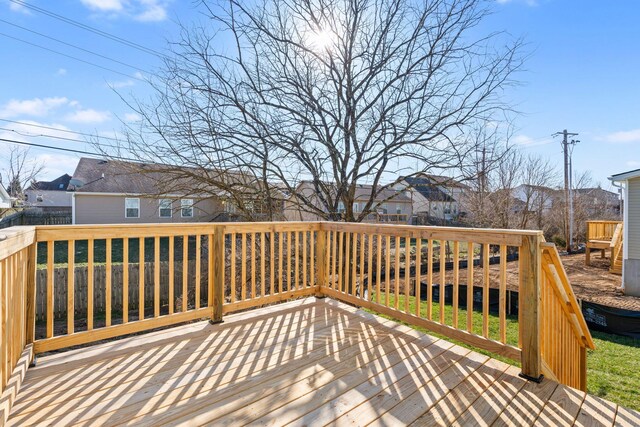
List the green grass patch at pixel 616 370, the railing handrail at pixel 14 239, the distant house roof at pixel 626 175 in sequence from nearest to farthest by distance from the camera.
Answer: the railing handrail at pixel 14 239 < the green grass patch at pixel 616 370 < the distant house roof at pixel 626 175

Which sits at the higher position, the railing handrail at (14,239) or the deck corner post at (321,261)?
the railing handrail at (14,239)

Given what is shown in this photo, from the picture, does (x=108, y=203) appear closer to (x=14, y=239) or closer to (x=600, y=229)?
(x=14, y=239)

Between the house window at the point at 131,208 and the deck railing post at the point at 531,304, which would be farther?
the house window at the point at 131,208

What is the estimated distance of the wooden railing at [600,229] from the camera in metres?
12.9

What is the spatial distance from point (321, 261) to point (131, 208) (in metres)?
15.1

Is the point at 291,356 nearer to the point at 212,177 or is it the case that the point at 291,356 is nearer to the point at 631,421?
the point at 631,421

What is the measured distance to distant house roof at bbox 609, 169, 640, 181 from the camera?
8.95 m

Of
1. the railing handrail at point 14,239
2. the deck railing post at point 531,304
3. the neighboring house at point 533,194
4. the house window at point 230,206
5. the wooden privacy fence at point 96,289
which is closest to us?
the railing handrail at point 14,239

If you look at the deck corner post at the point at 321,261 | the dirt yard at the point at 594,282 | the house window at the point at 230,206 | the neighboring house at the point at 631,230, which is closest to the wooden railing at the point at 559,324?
the deck corner post at the point at 321,261

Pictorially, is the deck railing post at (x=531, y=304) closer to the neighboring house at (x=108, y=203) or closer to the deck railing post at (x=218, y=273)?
the deck railing post at (x=218, y=273)

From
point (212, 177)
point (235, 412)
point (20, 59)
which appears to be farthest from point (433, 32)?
point (20, 59)

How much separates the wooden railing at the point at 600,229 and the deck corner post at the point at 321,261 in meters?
13.6

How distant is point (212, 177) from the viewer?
596 centimetres

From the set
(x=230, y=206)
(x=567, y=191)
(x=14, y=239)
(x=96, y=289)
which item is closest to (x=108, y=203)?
(x=96, y=289)
